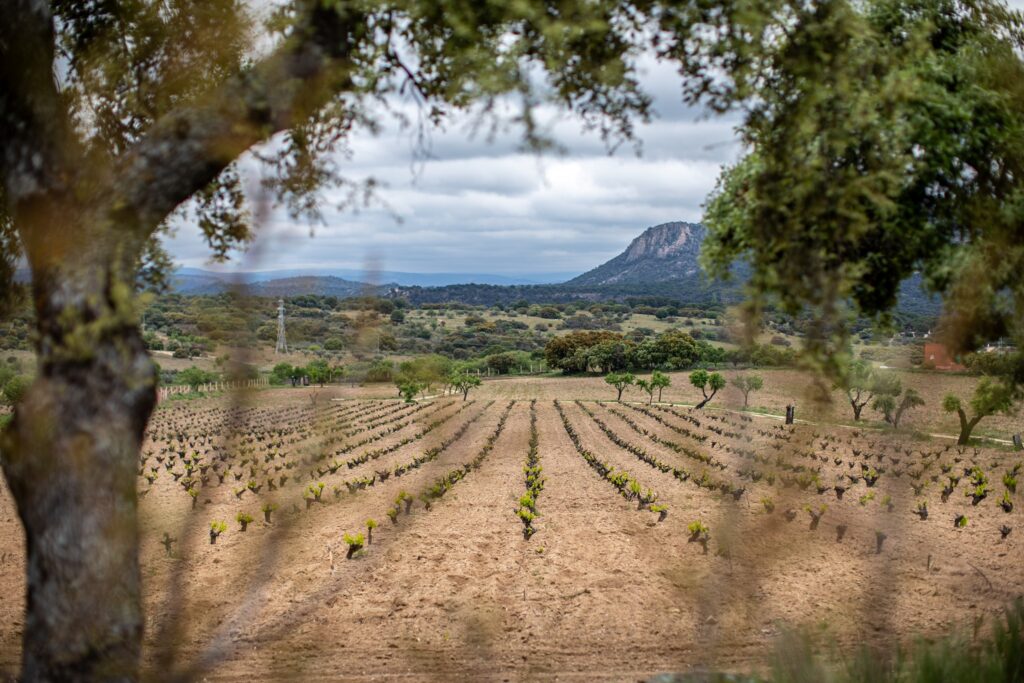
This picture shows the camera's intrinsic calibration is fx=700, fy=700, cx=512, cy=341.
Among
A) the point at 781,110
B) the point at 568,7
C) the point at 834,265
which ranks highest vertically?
the point at 568,7

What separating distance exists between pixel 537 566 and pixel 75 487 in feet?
32.3

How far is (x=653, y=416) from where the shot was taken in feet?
148

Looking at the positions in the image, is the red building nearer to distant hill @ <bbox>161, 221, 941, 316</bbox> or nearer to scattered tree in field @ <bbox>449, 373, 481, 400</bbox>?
distant hill @ <bbox>161, 221, 941, 316</bbox>

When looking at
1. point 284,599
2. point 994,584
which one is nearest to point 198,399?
point 284,599

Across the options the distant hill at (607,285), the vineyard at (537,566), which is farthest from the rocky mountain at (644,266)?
the vineyard at (537,566)

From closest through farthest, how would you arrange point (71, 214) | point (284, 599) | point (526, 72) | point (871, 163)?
point (71, 214) → point (871, 163) → point (526, 72) → point (284, 599)

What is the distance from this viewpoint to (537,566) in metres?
11.8

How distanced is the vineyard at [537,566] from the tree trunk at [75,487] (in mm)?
1107

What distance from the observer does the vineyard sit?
8375mm

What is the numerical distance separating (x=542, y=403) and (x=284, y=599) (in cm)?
4540

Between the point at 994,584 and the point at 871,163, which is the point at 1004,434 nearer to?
the point at 994,584

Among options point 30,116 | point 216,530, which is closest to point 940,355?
point 30,116

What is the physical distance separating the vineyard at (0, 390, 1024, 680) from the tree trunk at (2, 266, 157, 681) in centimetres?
111

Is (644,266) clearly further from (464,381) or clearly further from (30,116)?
(30,116)
